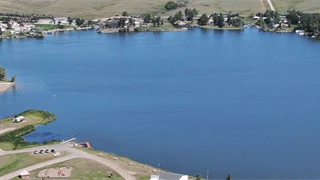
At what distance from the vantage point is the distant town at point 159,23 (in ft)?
160

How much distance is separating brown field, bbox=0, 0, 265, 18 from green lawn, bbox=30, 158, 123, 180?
45.8 meters

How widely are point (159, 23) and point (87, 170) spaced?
38672 millimetres

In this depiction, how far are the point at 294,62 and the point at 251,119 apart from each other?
13.0 meters

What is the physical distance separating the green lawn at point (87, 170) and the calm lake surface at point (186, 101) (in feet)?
6.90

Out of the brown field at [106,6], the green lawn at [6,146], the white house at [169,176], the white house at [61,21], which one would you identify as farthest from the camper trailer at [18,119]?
the brown field at [106,6]

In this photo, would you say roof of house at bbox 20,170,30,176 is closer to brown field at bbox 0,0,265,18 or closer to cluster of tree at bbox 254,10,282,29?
cluster of tree at bbox 254,10,282,29

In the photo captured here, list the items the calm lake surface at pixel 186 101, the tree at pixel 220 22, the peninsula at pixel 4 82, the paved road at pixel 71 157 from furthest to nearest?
1. the tree at pixel 220 22
2. the peninsula at pixel 4 82
3. the calm lake surface at pixel 186 101
4. the paved road at pixel 71 157

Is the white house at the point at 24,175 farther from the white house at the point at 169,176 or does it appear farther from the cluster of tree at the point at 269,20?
the cluster of tree at the point at 269,20

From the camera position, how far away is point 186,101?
24281 mm

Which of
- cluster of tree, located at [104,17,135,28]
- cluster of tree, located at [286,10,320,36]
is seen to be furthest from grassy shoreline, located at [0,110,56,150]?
cluster of tree, located at [286,10,320,36]

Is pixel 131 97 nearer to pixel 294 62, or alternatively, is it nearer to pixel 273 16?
pixel 294 62

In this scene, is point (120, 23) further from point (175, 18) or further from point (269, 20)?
point (269, 20)

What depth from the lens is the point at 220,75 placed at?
29734 millimetres

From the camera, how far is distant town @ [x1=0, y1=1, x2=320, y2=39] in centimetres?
4888
